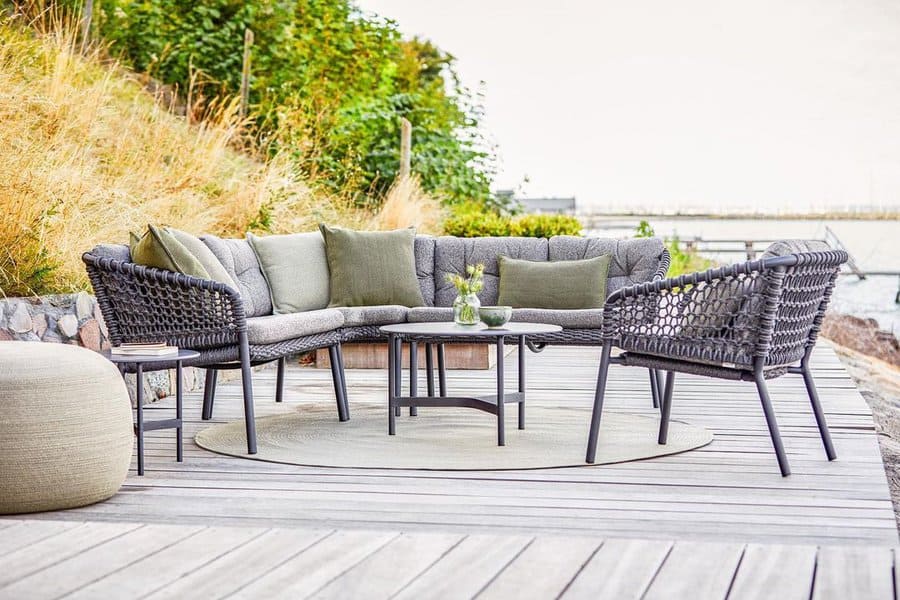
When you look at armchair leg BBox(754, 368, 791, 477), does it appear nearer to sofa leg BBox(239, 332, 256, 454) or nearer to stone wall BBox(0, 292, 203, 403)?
sofa leg BBox(239, 332, 256, 454)

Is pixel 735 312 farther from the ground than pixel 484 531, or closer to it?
farther from the ground

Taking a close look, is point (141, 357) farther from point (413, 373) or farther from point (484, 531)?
point (413, 373)

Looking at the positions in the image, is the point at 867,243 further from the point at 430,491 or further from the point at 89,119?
the point at 430,491

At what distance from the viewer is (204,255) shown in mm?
4480

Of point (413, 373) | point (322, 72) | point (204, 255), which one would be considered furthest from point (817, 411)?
point (322, 72)

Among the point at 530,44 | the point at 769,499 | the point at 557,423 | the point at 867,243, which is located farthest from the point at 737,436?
the point at 867,243

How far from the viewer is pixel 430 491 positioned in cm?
318

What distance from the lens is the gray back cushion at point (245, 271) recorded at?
16.2 ft

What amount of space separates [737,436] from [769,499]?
1083mm

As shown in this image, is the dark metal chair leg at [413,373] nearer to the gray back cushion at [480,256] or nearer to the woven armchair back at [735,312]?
the gray back cushion at [480,256]

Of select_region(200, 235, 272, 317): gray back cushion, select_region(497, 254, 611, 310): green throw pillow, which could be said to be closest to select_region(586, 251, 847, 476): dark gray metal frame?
select_region(497, 254, 611, 310): green throw pillow

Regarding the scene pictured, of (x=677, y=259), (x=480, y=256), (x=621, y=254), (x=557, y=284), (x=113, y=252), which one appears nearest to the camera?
(x=113, y=252)

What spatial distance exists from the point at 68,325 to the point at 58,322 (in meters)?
0.07

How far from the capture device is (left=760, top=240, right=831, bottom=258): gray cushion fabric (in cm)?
341
